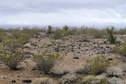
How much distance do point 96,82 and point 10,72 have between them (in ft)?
11.8

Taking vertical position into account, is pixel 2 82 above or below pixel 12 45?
below

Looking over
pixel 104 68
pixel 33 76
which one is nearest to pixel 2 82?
pixel 33 76

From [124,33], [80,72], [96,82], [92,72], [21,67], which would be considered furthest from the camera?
[124,33]

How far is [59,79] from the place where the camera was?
5.99 metres

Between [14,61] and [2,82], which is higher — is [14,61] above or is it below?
above

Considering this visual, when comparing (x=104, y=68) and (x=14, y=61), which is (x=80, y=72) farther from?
(x=14, y=61)

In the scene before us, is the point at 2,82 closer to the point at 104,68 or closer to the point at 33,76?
the point at 33,76

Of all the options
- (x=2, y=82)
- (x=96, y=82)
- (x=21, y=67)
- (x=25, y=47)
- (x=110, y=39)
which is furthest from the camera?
(x=110, y=39)

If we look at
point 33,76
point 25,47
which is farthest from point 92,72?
point 25,47

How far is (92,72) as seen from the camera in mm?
6340

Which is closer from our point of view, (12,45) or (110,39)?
(12,45)

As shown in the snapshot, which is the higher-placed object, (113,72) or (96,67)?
(96,67)

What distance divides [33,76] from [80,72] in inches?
74.7

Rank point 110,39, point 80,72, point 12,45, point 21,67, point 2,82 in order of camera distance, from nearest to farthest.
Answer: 1. point 2,82
2. point 80,72
3. point 21,67
4. point 12,45
5. point 110,39
